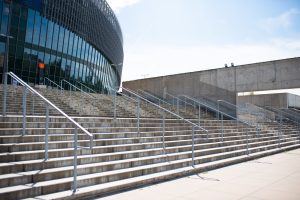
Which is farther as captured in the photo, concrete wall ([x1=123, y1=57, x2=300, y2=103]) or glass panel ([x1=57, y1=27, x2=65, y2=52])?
glass panel ([x1=57, y1=27, x2=65, y2=52])

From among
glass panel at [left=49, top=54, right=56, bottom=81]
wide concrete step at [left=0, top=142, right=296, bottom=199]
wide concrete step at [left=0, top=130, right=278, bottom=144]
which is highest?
glass panel at [left=49, top=54, right=56, bottom=81]

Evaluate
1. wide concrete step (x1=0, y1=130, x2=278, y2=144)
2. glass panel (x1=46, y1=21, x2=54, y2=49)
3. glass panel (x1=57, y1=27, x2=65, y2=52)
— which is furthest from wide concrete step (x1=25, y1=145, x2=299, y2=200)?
glass panel (x1=57, y1=27, x2=65, y2=52)

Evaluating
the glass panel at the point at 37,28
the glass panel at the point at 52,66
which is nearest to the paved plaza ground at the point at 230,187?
the glass panel at the point at 37,28

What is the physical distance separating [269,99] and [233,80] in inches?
451

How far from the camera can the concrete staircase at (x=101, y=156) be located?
5522 millimetres

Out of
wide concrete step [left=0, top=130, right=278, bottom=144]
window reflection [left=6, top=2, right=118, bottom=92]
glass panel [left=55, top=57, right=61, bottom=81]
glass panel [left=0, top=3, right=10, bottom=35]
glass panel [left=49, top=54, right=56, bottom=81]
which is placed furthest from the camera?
glass panel [left=55, top=57, right=61, bottom=81]

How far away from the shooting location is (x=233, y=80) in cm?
2067

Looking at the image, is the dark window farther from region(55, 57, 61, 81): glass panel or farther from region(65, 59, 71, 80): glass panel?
region(65, 59, 71, 80): glass panel

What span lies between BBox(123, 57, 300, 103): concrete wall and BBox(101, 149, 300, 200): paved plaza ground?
1117 cm

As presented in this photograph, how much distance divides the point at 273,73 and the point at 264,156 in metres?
8.83

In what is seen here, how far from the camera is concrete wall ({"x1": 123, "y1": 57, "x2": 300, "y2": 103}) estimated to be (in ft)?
62.6

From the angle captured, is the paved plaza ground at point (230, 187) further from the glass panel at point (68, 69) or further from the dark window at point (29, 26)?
the glass panel at point (68, 69)

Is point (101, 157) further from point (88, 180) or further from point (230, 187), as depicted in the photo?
Answer: point (230, 187)

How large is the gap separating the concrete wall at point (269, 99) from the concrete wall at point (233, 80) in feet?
29.8
